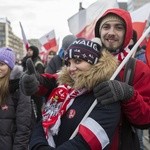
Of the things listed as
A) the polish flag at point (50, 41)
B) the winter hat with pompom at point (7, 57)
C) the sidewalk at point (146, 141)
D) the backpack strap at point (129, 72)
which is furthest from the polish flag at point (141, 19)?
the polish flag at point (50, 41)

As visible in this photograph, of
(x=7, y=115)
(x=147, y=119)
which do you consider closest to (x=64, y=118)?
(x=147, y=119)

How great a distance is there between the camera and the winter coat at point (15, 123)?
3514 millimetres

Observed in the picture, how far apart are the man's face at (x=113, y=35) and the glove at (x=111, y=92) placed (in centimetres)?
46

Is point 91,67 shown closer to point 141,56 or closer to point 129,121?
point 129,121

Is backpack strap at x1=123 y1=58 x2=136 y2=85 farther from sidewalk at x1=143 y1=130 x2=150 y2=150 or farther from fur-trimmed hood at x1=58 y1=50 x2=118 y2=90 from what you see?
sidewalk at x1=143 y1=130 x2=150 y2=150

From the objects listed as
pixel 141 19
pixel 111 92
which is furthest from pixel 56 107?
pixel 141 19

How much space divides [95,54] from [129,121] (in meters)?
0.44

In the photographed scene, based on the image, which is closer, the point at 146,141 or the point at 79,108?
the point at 79,108

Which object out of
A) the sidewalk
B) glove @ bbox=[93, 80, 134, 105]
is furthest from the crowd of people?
the sidewalk

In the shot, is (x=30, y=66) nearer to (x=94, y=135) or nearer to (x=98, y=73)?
(x=98, y=73)

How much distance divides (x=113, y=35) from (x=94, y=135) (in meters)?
0.76

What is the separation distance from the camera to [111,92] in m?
2.18

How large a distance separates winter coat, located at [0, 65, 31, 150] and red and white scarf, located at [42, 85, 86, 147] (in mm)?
1116

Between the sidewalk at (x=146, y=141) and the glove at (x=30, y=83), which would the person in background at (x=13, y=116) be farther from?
the sidewalk at (x=146, y=141)
